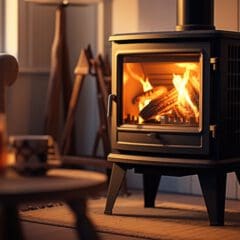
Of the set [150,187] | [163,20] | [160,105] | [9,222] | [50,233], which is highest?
[163,20]

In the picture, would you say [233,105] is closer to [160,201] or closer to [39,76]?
[160,201]

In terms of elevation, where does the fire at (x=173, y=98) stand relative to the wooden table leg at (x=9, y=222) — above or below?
above

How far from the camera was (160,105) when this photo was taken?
12.0ft

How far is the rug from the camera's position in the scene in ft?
10.7

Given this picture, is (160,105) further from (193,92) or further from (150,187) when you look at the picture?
(150,187)

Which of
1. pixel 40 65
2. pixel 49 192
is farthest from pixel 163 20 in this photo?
pixel 49 192

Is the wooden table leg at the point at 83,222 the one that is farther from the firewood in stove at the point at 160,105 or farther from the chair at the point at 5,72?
the chair at the point at 5,72

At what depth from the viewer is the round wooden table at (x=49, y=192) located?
1806 mm

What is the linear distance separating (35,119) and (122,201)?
106 cm

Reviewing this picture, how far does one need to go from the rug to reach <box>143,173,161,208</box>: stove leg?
53 millimetres

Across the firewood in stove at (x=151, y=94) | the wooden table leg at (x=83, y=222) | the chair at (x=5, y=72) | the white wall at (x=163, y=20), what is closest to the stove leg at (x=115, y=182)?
the firewood in stove at (x=151, y=94)

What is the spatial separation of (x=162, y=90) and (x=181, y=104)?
13cm

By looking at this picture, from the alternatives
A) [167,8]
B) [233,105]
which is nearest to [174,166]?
[233,105]

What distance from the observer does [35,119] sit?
5004mm
